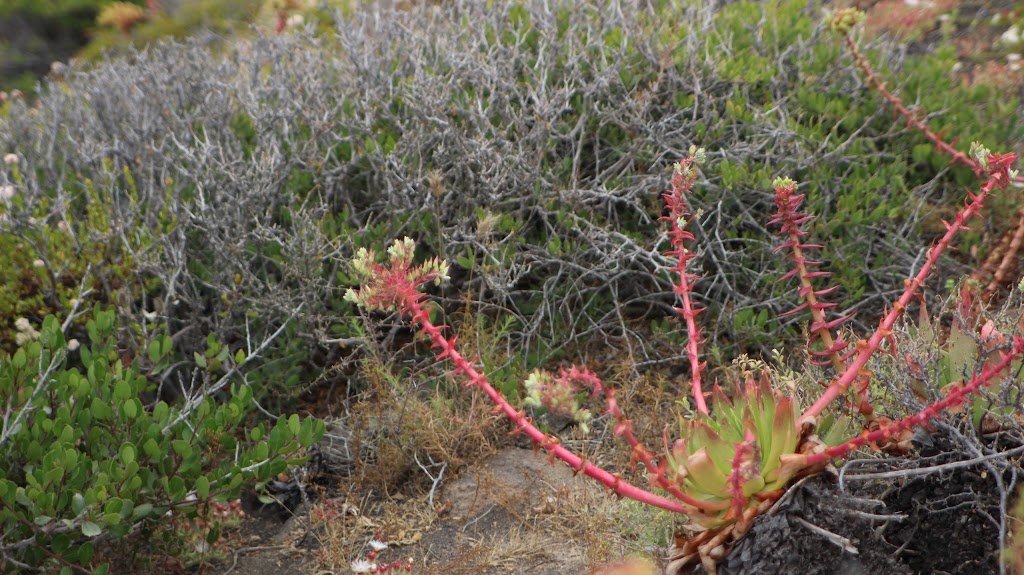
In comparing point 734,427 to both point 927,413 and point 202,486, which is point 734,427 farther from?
point 202,486

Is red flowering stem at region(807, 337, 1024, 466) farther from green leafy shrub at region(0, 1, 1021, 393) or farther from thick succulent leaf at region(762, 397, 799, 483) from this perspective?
green leafy shrub at region(0, 1, 1021, 393)

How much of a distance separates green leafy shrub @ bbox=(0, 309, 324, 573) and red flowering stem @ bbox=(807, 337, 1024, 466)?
62.8 inches

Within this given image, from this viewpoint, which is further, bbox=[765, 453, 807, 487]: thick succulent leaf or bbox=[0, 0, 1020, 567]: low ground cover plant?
bbox=[0, 0, 1020, 567]: low ground cover plant

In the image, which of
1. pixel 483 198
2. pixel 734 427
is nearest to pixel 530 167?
pixel 483 198

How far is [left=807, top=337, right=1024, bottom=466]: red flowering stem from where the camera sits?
1946mm

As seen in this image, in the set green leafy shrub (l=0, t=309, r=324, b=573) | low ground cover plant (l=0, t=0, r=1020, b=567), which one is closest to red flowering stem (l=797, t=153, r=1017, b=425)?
low ground cover plant (l=0, t=0, r=1020, b=567)

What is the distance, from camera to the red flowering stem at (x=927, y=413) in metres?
1.95

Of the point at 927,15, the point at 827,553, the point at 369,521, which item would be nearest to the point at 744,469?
the point at 827,553

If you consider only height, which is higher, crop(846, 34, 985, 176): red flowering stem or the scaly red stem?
crop(846, 34, 985, 176): red flowering stem

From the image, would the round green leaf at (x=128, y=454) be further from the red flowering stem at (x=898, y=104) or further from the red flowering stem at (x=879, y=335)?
the red flowering stem at (x=898, y=104)

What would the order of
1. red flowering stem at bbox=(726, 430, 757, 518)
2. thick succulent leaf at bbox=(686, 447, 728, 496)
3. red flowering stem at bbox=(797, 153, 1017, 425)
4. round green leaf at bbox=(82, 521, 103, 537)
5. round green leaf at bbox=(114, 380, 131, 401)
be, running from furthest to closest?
1. round green leaf at bbox=(114, 380, 131, 401)
2. round green leaf at bbox=(82, 521, 103, 537)
3. red flowering stem at bbox=(797, 153, 1017, 425)
4. thick succulent leaf at bbox=(686, 447, 728, 496)
5. red flowering stem at bbox=(726, 430, 757, 518)

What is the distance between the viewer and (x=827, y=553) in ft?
6.62

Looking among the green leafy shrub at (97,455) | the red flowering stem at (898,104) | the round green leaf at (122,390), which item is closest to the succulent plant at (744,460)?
the green leafy shrub at (97,455)

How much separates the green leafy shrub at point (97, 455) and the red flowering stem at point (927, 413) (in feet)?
5.23
